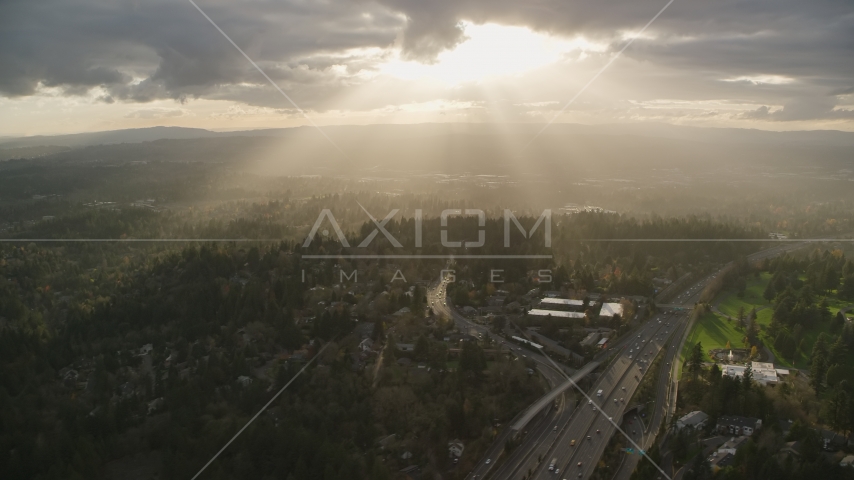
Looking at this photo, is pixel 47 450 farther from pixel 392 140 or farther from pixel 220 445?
pixel 392 140

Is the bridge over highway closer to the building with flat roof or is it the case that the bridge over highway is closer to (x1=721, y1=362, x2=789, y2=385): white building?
(x1=721, y1=362, x2=789, y2=385): white building

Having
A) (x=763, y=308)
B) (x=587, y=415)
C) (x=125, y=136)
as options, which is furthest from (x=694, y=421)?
(x=125, y=136)

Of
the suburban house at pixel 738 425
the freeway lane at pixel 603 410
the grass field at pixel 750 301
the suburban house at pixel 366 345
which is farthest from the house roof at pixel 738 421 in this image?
the suburban house at pixel 366 345

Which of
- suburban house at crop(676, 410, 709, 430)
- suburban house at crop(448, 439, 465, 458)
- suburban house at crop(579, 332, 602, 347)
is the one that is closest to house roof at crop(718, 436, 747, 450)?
suburban house at crop(676, 410, 709, 430)

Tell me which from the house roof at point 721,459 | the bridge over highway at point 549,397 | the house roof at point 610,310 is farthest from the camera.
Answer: the house roof at point 610,310

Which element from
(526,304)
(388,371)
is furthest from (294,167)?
(388,371)

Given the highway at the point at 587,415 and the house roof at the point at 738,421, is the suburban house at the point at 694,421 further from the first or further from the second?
the highway at the point at 587,415
